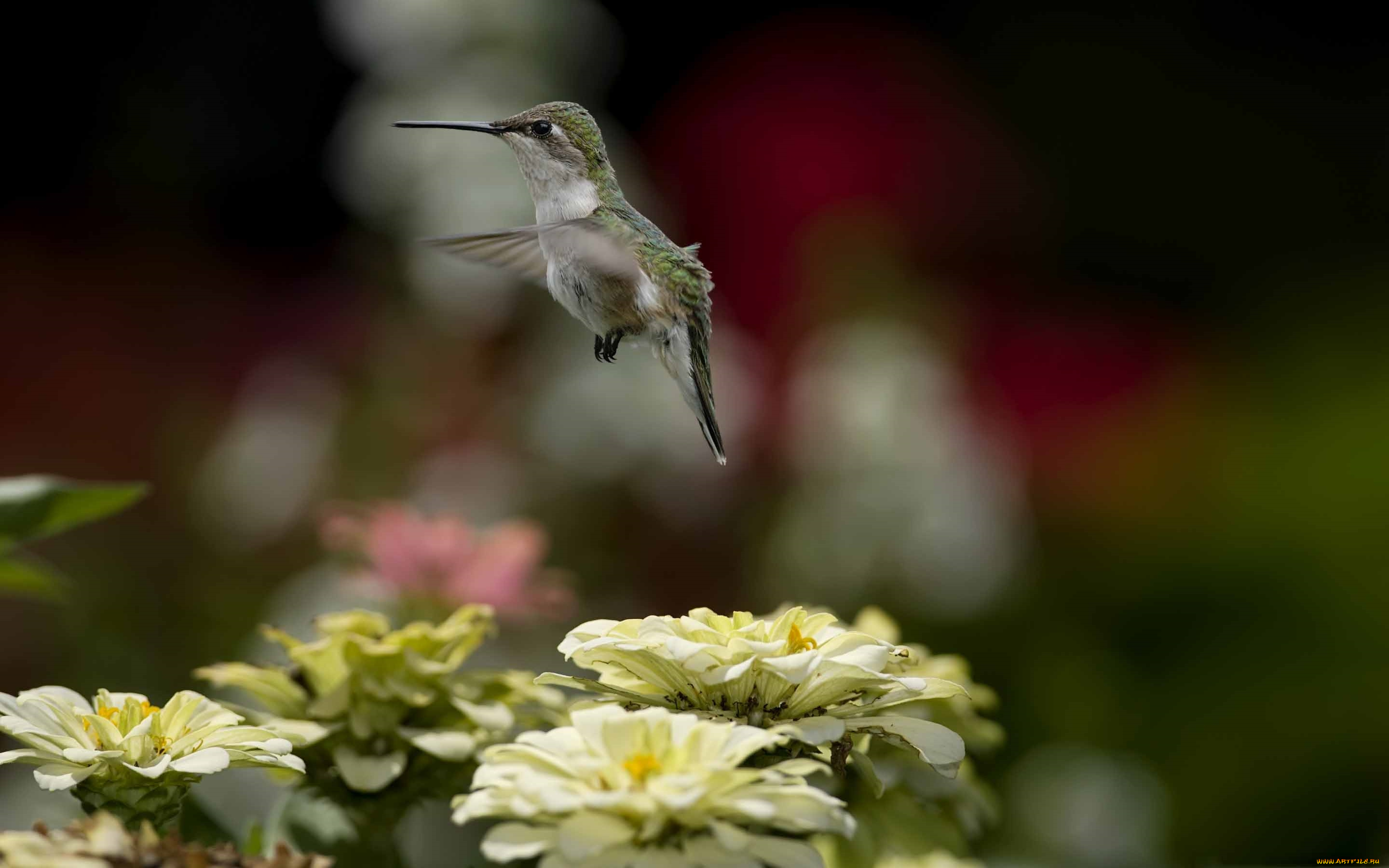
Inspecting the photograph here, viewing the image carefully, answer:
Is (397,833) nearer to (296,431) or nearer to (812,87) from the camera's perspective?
(296,431)

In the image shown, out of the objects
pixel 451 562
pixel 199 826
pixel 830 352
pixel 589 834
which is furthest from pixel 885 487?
pixel 589 834

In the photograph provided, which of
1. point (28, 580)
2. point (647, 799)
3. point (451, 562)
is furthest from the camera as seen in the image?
point (451, 562)

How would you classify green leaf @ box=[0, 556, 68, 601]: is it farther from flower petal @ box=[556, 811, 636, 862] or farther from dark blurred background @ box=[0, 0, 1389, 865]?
dark blurred background @ box=[0, 0, 1389, 865]

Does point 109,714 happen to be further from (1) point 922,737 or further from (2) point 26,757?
(1) point 922,737

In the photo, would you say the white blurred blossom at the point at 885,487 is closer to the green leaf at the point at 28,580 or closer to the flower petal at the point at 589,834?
the green leaf at the point at 28,580

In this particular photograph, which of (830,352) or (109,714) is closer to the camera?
(109,714)
